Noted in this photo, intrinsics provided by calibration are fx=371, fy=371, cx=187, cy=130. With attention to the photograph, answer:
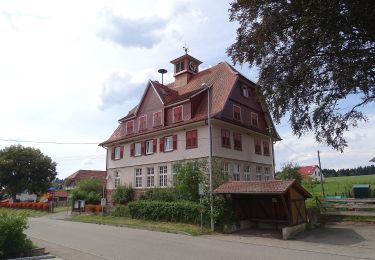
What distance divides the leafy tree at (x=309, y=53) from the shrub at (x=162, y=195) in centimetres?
1480

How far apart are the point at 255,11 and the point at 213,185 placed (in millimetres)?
14216

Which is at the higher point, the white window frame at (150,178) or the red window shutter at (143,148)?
the red window shutter at (143,148)

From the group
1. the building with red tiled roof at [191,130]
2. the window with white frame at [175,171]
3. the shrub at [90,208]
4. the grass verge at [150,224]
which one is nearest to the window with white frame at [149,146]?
the building with red tiled roof at [191,130]

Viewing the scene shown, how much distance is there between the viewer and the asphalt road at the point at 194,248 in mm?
14055

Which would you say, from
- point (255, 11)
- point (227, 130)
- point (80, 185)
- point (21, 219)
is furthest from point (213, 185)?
point (80, 185)

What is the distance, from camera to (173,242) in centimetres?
1798

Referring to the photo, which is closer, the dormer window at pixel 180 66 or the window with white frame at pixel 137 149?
the window with white frame at pixel 137 149

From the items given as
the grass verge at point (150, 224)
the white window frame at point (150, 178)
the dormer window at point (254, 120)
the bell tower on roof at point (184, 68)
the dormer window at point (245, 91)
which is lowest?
the grass verge at point (150, 224)

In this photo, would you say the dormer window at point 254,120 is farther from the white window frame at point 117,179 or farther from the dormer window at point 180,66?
the white window frame at point 117,179

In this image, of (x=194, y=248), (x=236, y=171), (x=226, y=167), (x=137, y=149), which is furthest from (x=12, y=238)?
(x=137, y=149)

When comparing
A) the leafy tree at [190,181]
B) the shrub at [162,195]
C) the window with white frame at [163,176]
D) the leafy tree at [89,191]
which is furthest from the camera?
the leafy tree at [89,191]

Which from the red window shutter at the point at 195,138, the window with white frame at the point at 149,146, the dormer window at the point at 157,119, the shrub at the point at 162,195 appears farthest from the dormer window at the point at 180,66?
the shrub at the point at 162,195

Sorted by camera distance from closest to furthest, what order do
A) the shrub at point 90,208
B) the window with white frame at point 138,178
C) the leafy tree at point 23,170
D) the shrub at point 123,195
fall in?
the shrub at point 123,195 < the window with white frame at point 138,178 < the shrub at point 90,208 < the leafy tree at point 23,170

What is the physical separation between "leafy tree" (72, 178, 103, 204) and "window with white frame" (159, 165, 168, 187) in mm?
11371
